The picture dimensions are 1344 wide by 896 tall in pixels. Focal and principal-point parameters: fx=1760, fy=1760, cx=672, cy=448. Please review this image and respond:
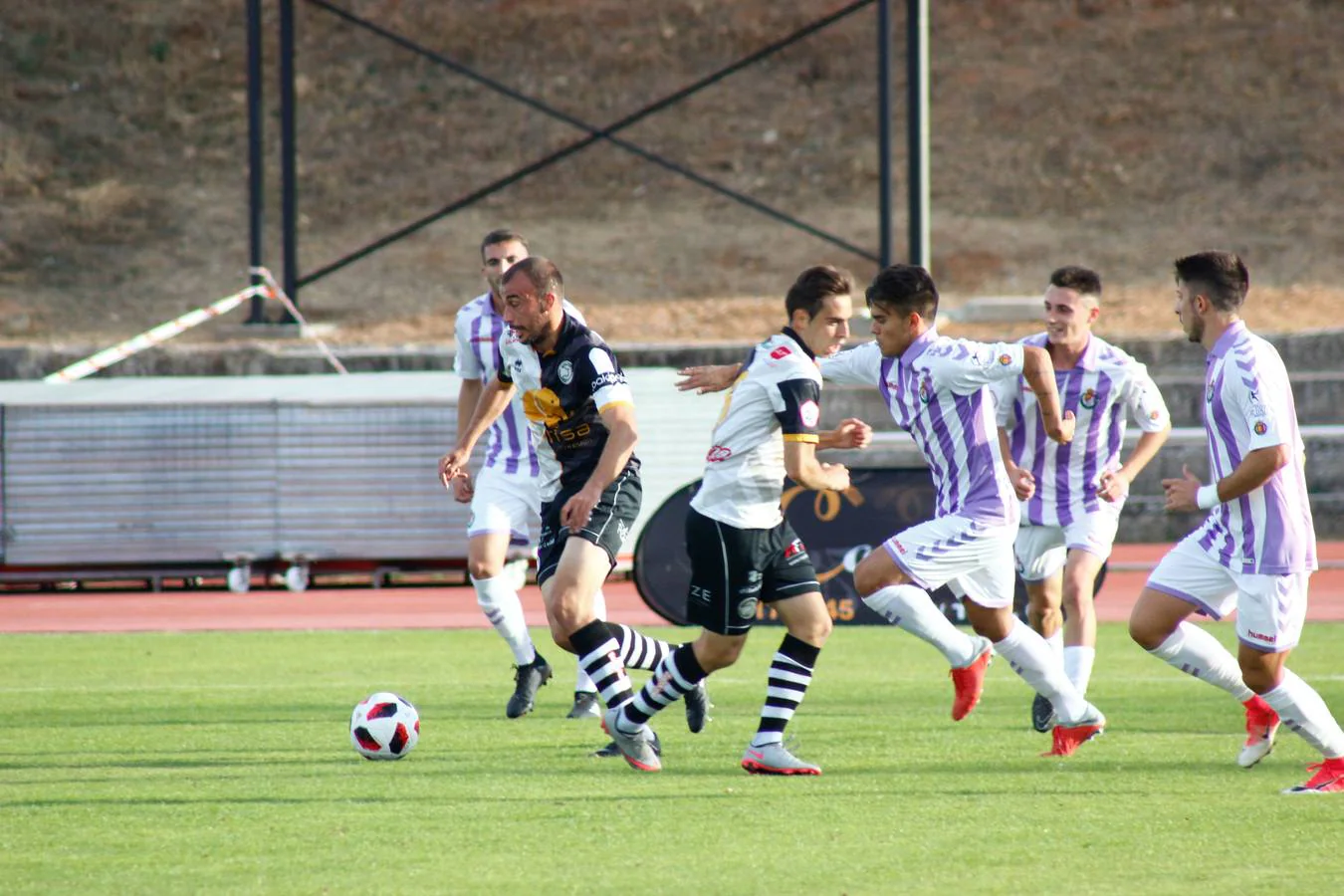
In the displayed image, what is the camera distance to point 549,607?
7.01 metres

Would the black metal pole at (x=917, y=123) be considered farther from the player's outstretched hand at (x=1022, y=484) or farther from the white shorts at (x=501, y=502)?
the player's outstretched hand at (x=1022, y=484)

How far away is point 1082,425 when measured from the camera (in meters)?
8.44

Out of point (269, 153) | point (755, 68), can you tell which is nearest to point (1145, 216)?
point (755, 68)

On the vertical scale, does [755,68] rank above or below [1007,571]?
above

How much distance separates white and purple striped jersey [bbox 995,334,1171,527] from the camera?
8.33m

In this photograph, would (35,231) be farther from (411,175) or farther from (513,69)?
(513,69)

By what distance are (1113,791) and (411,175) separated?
29.1 m

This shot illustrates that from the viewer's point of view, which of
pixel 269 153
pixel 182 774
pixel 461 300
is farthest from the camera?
pixel 269 153

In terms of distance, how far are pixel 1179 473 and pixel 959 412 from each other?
41.8 feet

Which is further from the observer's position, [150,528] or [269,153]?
[269,153]

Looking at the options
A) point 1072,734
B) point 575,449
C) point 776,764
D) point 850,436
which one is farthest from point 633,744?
point 1072,734

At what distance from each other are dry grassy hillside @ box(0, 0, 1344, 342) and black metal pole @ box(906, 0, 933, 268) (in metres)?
7.13

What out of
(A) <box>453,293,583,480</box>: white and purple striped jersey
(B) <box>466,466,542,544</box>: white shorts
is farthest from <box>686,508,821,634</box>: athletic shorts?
(A) <box>453,293,583,480</box>: white and purple striped jersey

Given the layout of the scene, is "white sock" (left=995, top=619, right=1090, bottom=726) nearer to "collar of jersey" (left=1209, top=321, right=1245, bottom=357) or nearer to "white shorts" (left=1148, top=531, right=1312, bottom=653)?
"white shorts" (left=1148, top=531, right=1312, bottom=653)
